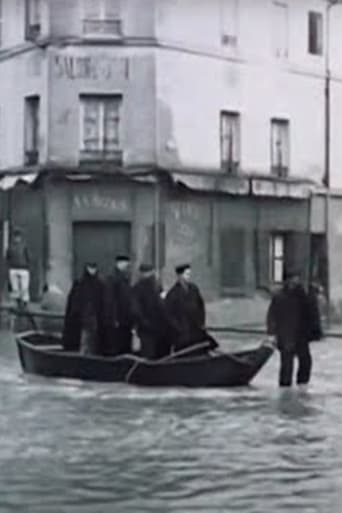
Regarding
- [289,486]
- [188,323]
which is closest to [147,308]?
[188,323]

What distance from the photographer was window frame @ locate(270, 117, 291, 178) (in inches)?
1594

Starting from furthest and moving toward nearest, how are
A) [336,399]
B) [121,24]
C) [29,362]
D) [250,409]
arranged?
[121,24]
[29,362]
[336,399]
[250,409]

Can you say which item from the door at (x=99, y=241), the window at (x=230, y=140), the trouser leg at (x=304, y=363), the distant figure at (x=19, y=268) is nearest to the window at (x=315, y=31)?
the window at (x=230, y=140)

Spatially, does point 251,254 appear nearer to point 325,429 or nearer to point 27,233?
point 27,233

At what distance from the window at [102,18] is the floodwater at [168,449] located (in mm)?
18415

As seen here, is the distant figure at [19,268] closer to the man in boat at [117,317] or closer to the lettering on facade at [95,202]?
the lettering on facade at [95,202]

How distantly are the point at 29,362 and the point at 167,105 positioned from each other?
16726mm

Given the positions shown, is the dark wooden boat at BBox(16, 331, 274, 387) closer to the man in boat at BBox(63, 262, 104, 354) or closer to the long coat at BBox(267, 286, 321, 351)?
the long coat at BBox(267, 286, 321, 351)

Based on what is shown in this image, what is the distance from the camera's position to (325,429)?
15.4m

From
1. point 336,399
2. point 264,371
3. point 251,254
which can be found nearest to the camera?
point 336,399

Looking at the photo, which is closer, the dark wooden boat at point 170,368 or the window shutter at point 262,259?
the dark wooden boat at point 170,368

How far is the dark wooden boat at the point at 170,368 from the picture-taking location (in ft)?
64.7

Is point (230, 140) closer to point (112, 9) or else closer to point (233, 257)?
point (233, 257)

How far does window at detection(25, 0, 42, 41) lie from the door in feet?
18.0
